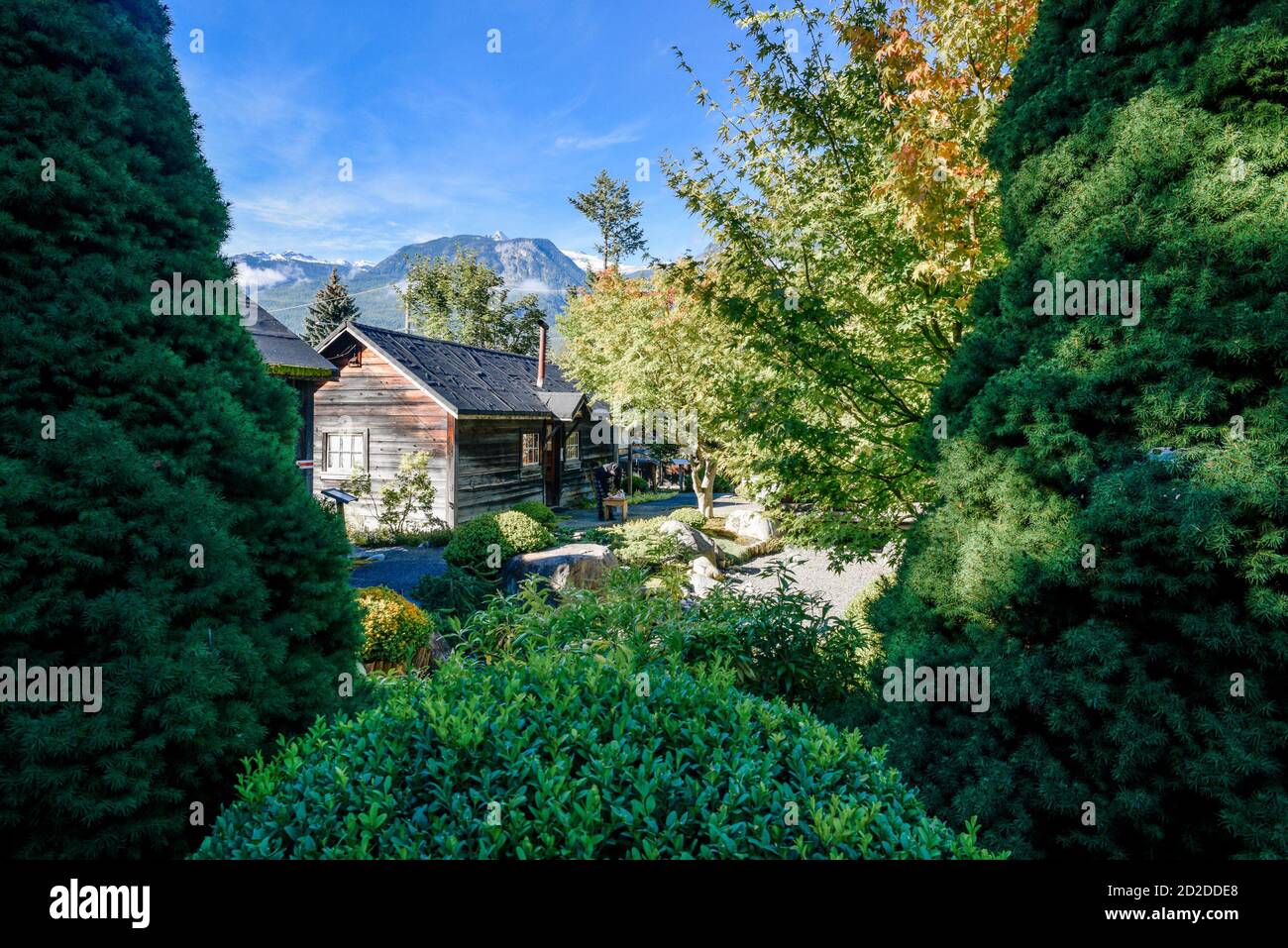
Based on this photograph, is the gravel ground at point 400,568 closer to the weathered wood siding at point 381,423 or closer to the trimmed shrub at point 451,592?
the trimmed shrub at point 451,592

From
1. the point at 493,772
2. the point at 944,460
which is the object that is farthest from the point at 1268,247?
the point at 493,772

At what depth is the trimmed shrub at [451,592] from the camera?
405 inches

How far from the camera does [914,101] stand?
5598 millimetres

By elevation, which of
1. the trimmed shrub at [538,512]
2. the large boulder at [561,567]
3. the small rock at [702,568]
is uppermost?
the trimmed shrub at [538,512]

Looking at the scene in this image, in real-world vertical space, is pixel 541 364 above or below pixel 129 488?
above

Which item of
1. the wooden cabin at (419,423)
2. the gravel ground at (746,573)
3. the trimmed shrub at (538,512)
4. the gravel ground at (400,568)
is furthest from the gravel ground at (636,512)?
the gravel ground at (746,573)

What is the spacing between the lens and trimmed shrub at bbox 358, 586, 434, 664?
704 cm

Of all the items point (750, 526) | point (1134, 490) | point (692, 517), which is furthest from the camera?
point (750, 526)

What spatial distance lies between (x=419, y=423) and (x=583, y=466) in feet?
32.0

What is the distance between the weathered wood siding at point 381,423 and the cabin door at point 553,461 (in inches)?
216

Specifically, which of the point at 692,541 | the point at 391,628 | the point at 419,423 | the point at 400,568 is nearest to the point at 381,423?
the point at 419,423

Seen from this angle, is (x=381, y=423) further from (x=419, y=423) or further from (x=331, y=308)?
(x=331, y=308)

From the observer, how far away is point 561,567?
1186 centimetres
